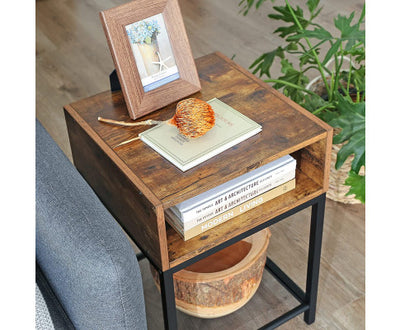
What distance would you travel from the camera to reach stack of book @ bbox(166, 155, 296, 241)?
1145 millimetres

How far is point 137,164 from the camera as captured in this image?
1141mm

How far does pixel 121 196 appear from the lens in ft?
3.95

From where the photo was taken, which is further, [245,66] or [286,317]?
[245,66]

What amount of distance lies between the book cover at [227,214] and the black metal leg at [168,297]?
0.27 feet

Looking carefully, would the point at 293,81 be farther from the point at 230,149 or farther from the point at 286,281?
the point at 230,149

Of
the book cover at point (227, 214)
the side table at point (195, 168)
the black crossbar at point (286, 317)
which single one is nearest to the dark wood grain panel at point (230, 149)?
the side table at point (195, 168)

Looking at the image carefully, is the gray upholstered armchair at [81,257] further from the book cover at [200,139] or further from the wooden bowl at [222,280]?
the wooden bowl at [222,280]

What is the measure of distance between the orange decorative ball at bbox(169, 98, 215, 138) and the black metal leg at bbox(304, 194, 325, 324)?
1.09ft

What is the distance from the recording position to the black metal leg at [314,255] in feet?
4.40

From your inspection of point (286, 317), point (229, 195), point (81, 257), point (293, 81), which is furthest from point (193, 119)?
point (293, 81)

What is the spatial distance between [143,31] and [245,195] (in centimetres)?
40

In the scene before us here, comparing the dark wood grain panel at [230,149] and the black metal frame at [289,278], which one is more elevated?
the dark wood grain panel at [230,149]

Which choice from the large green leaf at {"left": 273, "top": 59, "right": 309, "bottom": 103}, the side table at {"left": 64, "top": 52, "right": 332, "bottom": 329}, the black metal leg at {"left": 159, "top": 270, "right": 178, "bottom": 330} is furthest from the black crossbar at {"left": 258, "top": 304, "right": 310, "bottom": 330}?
the large green leaf at {"left": 273, "top": 59, "right": 309, "bottom": 103}
